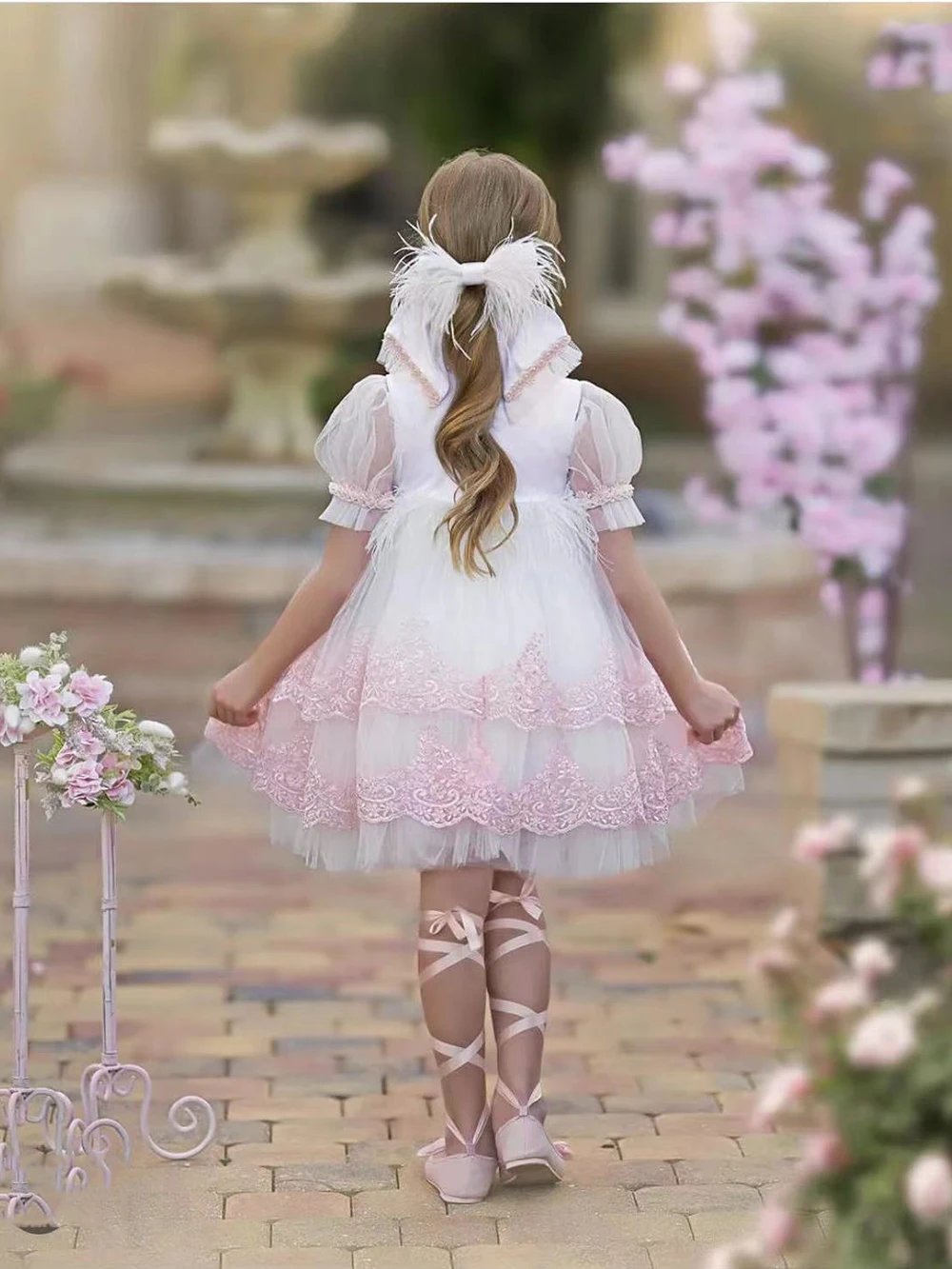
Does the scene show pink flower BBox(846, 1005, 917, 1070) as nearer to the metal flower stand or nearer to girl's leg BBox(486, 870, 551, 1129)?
girl's leg BBox(486, 870, 551, 1129)

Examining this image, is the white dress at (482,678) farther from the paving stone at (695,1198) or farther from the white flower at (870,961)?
the white flower at (870,961)

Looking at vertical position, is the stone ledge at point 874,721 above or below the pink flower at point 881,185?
below

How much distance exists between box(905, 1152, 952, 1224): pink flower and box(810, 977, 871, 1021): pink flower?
0.17m

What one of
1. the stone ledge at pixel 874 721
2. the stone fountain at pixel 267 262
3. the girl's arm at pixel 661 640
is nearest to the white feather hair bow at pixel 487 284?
the girl's arm at pixel 661 640

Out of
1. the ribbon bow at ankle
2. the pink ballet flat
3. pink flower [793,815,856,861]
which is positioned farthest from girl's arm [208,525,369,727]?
pink flower [793,815,856,861]

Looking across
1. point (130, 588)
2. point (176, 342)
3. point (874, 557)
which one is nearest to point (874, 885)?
point (874, 557)

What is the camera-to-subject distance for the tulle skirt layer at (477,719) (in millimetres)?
3256

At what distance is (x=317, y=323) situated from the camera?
972 cm

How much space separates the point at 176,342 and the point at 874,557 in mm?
5923

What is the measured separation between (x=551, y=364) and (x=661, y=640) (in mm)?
475

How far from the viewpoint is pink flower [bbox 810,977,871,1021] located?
191cm

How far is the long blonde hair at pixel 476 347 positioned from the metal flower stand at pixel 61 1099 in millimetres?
749

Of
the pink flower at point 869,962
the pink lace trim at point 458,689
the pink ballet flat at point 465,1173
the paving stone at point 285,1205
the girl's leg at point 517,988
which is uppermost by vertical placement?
the pink flower at point 869,962

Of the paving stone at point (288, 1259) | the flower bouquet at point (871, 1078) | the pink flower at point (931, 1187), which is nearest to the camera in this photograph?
the pink flower at point (931, 1187)
